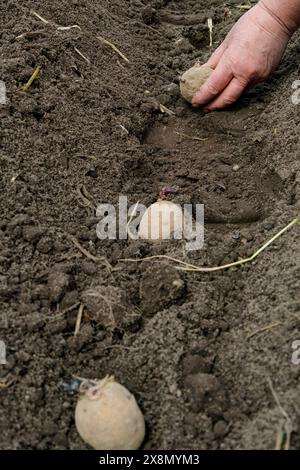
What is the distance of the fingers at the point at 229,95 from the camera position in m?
2.46

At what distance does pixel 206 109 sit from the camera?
2.58 metres

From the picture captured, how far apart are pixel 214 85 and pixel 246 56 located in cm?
17

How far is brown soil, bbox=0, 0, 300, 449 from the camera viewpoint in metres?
1.52

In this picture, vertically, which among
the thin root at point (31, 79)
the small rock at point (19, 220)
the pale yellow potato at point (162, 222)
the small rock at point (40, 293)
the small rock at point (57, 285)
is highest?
the thin root at point (31, 79)

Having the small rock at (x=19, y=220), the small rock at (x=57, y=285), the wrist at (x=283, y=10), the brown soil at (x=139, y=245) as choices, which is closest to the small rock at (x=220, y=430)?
the brown soil at (x=139, y=245)

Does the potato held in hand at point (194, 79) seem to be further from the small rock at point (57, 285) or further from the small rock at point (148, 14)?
the small rock at point (57, 285)

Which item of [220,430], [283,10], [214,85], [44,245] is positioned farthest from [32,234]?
[283,10]

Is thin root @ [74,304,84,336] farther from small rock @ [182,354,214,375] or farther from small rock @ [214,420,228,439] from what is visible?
small rock @ [214,420,228,439]

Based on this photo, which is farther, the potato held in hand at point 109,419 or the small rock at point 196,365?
the small rock at point 196,365

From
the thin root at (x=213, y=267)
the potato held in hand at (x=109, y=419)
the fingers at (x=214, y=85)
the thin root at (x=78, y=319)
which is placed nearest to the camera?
the potato held in hand at (x=109, y=419)

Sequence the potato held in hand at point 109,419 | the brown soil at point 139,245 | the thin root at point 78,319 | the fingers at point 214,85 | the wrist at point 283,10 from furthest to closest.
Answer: the fingers at point 214,85
the wrist at point 283,10
the thin root at point 78,319
the brown soil at point 139,245
the potato held in hand at point 109,419

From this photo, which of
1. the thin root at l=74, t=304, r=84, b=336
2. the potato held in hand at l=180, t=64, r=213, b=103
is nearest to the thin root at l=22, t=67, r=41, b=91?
the potato held in hand at l=180, t=64, r=213, b=103

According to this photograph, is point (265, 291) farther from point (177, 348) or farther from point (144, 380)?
point (144, 380)

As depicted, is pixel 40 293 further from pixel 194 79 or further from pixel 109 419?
pixel 194 79
